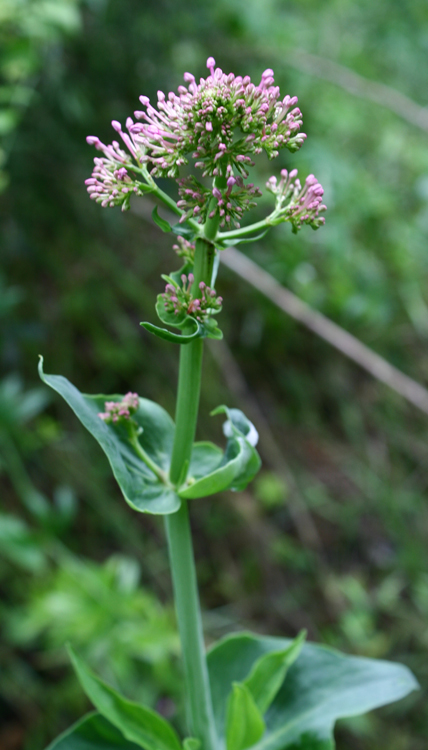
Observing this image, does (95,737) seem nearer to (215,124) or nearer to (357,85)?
(215,124)

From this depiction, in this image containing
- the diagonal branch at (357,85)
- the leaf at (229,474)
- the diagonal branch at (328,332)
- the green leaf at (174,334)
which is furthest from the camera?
the diagonal branch at (357,85)

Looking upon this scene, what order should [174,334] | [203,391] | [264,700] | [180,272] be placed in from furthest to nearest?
1. [203,391]
2. [264,700]
3. [180,272]
4. [174,334]

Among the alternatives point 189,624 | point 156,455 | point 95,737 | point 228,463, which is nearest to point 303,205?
point 228,463

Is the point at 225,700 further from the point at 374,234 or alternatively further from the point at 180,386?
the point at 374,234

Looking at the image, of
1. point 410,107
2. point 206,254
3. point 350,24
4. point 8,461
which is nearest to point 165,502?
point 206,254

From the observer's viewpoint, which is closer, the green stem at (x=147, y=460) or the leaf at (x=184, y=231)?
the leaf at (x=184, y=231)

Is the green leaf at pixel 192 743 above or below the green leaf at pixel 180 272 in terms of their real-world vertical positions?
below

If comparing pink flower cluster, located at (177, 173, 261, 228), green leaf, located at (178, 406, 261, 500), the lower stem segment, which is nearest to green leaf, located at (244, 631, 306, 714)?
the lower stem segment

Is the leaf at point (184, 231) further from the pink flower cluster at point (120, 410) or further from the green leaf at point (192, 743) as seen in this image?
the green leaf at point (192, 743)

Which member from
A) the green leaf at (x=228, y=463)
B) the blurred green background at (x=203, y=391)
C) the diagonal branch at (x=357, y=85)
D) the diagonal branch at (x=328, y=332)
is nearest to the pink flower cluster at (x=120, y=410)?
the green leaf at (x=228, y=463)
